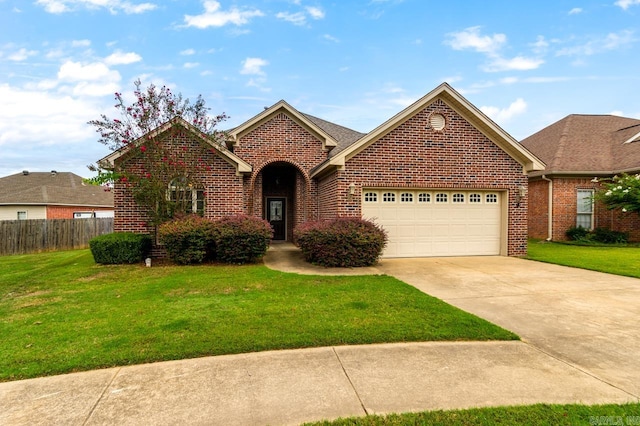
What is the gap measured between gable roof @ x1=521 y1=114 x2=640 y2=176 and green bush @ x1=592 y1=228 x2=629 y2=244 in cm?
292

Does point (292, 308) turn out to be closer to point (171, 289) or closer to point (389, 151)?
point (171, 289)

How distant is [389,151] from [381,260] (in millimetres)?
3572

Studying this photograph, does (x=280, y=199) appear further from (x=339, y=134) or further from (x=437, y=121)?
(x=437, y=121)

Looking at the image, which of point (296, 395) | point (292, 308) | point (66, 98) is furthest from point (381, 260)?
point (66, 98)

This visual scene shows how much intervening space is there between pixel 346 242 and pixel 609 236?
14.5 m

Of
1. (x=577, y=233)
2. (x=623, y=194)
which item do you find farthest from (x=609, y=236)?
(x=623, y=194)

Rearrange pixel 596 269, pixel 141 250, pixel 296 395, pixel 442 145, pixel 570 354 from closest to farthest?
pixel 296 395 < pixel 570 354 < pixel 596 269 < pixel 141 250 < pixel 442 145

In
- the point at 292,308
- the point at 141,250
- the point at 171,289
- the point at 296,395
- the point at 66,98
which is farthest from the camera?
the point at 66,98

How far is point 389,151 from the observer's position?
11.0 metres

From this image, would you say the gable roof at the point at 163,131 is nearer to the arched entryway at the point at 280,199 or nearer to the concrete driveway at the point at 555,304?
the arched entryway at the point at 280,199

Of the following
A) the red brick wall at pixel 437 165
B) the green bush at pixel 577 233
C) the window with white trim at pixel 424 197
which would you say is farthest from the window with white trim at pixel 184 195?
the green bush at pixel 577 233

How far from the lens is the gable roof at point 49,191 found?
2398cm

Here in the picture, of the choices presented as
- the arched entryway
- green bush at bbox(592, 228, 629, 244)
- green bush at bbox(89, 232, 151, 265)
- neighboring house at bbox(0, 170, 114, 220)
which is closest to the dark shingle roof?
the arched entryway

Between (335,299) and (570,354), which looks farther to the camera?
(335,299)
